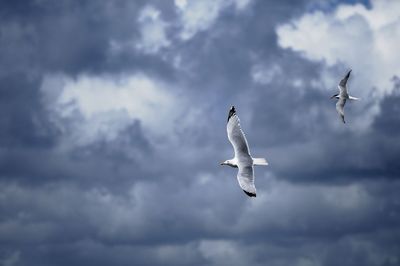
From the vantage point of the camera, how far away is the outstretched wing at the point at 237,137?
77.7 meters

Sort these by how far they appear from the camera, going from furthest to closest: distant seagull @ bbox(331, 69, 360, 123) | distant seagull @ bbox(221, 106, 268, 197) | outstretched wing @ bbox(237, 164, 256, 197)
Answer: distant seagull @ bbox(331, 69, 360, 123) → distant seagull @ bbox(221, 106, 268, 197) → outstretched wing @ bbox(237, 164, 256, 197)

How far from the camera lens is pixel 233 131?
256 ft

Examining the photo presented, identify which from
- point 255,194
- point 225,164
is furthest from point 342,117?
point 255,194

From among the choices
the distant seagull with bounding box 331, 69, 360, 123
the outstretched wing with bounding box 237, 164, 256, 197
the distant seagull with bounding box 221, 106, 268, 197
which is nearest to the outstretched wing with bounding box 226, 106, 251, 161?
Answer: the distant seagull with bounding box 221, 106, 268, 197

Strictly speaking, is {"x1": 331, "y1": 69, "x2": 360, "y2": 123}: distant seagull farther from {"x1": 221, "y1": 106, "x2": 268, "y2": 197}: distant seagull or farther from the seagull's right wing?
{"x1": 221, "y1": 106, "x2": 268, "y2": 197}: distant seagull

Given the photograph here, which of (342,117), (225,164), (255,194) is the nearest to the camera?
(255,194)

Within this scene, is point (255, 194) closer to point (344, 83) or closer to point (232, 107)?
point (232, 107)

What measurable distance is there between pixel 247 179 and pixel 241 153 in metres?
2.88

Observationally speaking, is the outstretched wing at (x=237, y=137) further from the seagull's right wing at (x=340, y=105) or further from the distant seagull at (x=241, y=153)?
the seagull's right wing at (x=340, y=105)

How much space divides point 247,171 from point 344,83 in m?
42.2

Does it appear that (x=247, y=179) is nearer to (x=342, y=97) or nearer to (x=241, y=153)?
(x=241, y=153)

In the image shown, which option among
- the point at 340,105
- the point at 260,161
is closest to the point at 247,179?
the point at 260,161

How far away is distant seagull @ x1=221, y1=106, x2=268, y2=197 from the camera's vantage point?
76500mm

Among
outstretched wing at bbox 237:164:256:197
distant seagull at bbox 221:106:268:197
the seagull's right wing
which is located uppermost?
the seagull's right wing
